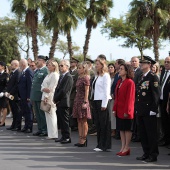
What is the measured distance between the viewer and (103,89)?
32.5 ft

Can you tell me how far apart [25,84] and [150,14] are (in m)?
18.2

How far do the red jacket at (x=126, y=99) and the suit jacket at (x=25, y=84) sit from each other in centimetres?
451

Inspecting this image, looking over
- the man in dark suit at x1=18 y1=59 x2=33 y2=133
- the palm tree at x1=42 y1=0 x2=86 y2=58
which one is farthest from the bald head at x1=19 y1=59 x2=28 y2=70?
the palm tree at x1=42 y1=0 x2=86 y2=58

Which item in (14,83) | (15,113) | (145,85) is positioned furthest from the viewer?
(15,113)

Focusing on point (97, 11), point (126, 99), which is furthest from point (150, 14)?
point (126, 99)

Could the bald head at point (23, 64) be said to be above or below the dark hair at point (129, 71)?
above

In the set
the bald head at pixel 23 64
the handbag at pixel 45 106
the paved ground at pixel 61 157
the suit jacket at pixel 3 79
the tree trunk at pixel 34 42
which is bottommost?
the paved ground at pixel 61 157

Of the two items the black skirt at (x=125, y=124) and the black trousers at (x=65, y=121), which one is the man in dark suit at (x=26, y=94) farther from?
the black skirt at (x=125, y=124)

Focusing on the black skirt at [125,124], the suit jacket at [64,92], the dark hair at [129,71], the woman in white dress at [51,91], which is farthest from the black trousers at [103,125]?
the woman in white dress at [51,91]

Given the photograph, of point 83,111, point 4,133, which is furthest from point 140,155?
point 4,133

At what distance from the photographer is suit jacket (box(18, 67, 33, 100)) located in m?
13.3

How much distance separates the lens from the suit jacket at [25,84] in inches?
525

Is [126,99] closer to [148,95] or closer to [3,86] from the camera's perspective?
[148,95]

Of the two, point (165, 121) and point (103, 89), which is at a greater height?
point (103, 89)
